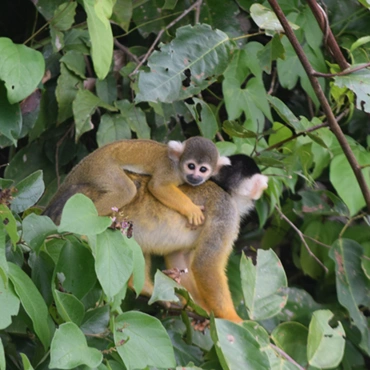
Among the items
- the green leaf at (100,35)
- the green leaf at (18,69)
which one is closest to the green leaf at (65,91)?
the green leaf at (18,69)

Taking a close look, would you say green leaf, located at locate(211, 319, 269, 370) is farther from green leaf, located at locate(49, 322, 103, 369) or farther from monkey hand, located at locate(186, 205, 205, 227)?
monkey hand, located at locate(186, 205, 205, 227)

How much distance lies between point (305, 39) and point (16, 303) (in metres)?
2.75

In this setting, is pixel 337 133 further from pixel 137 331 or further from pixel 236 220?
pixel 137 331

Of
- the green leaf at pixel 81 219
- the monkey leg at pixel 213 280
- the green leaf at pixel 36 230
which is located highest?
the green leaf at pixel 81 219

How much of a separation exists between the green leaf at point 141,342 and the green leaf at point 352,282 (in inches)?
71.4

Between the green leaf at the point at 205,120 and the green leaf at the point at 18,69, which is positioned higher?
the green leaf at the point at 18,69

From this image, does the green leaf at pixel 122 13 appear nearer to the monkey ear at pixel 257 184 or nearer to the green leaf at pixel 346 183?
the monkey ear at pixel 257 184

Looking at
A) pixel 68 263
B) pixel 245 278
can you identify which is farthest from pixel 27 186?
pixel 245 278

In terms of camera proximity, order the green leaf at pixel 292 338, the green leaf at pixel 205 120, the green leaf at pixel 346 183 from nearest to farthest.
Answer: the green leaf at pixel 292 338 → the green leaf at pixel 205 120 → the green leaf at pixel 346 183

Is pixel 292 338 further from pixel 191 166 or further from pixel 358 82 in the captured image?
pixel 358 82

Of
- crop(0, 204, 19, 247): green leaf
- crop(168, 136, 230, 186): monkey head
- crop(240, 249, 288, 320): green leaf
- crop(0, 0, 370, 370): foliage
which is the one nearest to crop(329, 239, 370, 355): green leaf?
crop(0, 0, 370, 370): foliage

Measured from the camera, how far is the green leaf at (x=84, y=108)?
348cm

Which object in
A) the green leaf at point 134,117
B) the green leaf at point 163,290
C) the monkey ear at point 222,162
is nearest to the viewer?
the green leaf at point 163,290

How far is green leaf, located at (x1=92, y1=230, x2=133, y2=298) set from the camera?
1783 mm
